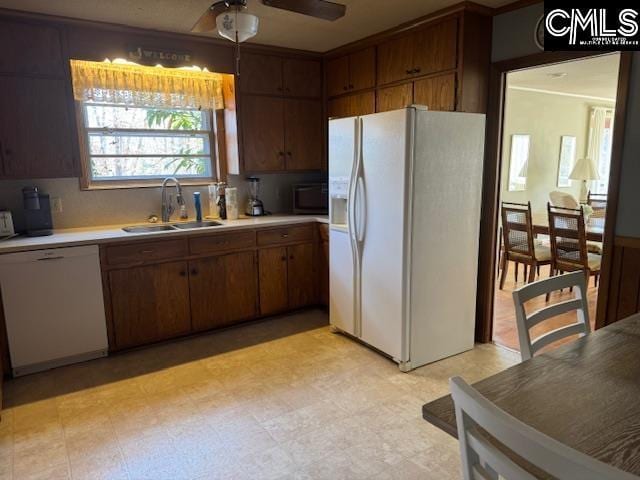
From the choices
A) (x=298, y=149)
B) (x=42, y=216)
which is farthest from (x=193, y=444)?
(x=298, y=149)

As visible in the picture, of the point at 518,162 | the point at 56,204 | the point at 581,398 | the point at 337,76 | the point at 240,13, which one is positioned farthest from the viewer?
the point at 518,162

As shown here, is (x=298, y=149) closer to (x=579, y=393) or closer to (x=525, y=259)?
(x=525, y=259)

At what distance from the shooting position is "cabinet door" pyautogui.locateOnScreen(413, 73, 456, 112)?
3.02m

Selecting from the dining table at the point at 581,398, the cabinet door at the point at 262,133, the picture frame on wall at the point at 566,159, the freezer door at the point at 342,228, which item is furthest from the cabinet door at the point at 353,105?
the picture frame on wall at the point at 566,159

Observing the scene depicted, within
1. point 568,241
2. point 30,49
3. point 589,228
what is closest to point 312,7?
point 30,49

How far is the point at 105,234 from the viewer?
3.13 meters

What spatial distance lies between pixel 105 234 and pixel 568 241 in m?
3.94

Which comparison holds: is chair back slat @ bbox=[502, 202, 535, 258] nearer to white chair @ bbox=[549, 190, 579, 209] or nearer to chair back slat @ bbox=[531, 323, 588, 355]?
white chair @ bbox=[549, 190, 579, 209]

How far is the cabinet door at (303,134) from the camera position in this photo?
4.09m

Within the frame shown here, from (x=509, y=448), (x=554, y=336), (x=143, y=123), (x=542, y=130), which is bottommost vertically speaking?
(x=554, y=336)

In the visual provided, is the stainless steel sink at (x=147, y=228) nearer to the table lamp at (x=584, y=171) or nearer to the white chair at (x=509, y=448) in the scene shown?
the white chair at (x=509, y=448)

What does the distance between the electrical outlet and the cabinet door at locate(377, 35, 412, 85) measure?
8.79 feet

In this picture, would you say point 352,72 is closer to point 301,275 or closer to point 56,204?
point 301,275

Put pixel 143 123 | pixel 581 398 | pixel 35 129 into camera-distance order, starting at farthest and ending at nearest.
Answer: pixel 143 123
pixel 35 129
pixel 581 398
